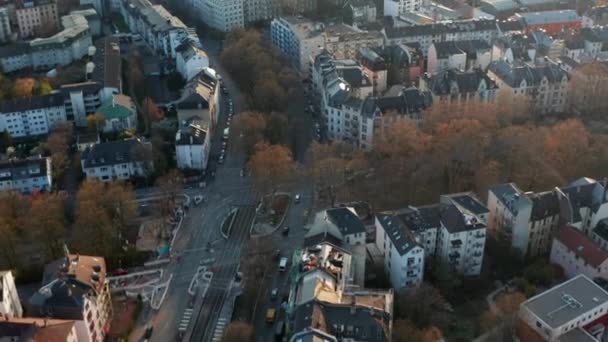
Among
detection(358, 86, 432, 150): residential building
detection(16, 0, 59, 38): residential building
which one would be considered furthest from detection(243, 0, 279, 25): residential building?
detection(358, 86, 432, 150): residential building

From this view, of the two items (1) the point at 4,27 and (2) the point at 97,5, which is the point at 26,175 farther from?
(2) the point at 97,5

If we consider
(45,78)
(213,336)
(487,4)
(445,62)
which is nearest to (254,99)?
(445,62)

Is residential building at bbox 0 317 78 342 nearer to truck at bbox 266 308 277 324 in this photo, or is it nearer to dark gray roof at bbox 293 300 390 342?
truck at bbox 266 308 277 324

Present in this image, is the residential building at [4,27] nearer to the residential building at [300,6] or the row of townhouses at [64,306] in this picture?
the residential building at [300,6]

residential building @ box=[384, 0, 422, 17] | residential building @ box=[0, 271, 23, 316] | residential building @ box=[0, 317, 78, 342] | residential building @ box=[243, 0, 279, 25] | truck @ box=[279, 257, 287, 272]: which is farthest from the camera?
residential building @ box=[243, 0, 279, 25]

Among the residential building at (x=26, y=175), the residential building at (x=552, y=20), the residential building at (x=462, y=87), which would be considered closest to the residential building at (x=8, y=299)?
the residential building at (x=26, y=175)

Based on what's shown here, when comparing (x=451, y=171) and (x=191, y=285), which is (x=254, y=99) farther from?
(x=191, y=285)
